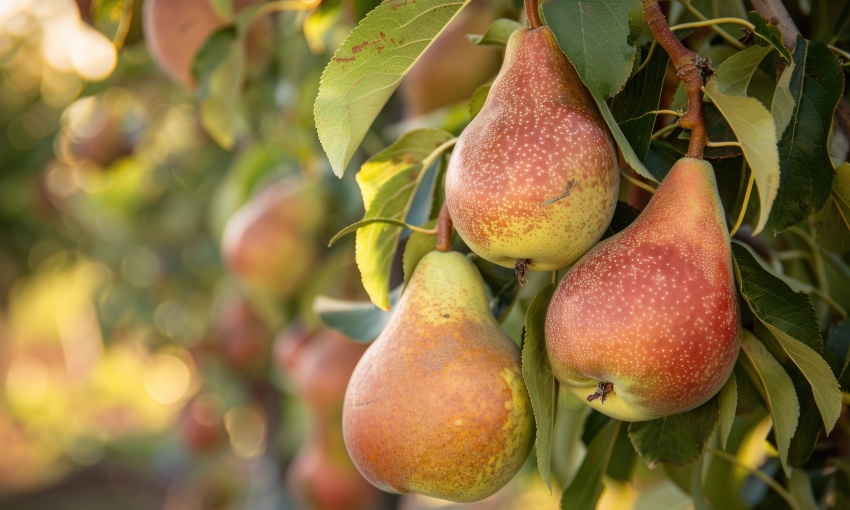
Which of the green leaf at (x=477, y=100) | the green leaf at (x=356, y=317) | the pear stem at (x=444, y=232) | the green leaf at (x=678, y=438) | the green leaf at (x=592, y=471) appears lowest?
the green leaf at (x=592, y=471)

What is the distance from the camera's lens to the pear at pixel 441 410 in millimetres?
511

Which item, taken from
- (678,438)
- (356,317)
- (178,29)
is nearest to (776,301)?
(678,438)

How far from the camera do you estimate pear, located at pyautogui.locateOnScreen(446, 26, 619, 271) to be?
465 millimetres

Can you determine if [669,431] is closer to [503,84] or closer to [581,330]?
[581,330]

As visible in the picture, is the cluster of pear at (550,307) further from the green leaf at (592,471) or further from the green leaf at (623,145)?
the green leaf at (592,471)

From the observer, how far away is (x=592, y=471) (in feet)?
2.27

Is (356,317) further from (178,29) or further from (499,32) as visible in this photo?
(178,29)

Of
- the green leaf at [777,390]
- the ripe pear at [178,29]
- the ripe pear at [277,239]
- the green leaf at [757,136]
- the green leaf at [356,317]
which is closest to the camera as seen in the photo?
the green leaf at [757,136]

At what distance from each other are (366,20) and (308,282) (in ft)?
3.30

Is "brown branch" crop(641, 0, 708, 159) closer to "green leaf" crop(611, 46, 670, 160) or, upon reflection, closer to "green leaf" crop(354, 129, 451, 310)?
"green leaf" crop(611, 46, 670, 160)

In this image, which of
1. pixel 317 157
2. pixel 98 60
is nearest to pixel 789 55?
pixel 317 157

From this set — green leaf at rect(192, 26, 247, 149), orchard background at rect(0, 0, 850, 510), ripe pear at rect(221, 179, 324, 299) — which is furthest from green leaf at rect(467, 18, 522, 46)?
ripe pear at rect(221, 179, 324, 299)

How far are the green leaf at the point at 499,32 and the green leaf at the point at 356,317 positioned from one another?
207 mm

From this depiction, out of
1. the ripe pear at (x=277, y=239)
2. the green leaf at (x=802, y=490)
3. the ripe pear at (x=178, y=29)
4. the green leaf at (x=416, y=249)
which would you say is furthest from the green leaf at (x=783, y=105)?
the ripe pear at (x=277, y=239)
